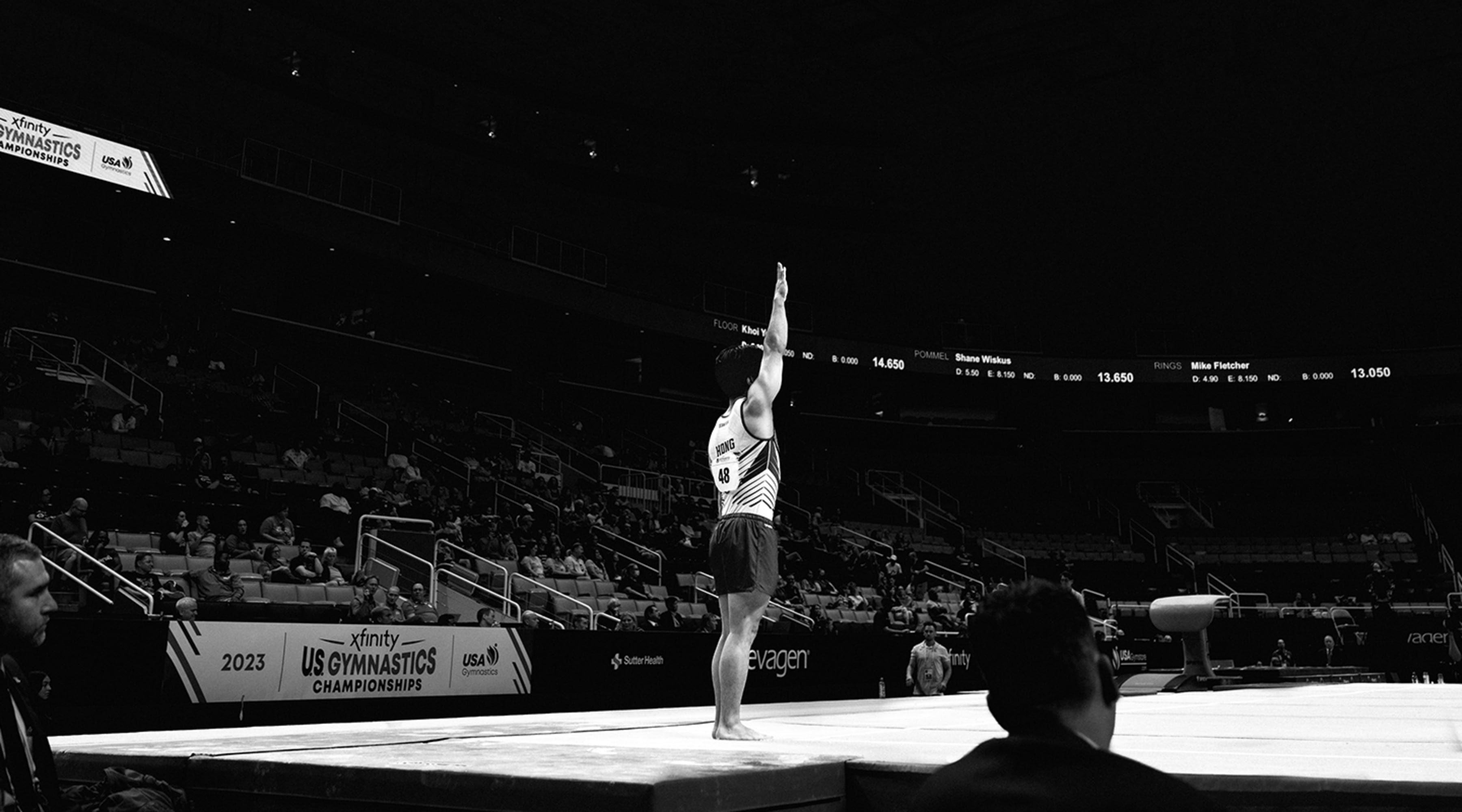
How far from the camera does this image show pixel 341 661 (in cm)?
1074

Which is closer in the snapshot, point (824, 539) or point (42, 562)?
point (42, 562)

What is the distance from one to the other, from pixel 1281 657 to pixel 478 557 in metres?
15.0

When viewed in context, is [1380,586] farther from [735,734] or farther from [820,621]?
[735,734]

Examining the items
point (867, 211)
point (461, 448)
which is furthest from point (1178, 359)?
point (461, 448)

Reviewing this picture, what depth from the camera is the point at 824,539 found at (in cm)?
2519

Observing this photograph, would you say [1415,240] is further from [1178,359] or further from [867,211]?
[867,211]

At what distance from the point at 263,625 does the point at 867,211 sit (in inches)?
901

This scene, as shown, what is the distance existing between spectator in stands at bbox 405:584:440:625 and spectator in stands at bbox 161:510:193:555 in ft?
9.11

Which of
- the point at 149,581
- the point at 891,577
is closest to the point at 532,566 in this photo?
the point at 149,581

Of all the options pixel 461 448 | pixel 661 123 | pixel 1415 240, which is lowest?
pixel 461 448

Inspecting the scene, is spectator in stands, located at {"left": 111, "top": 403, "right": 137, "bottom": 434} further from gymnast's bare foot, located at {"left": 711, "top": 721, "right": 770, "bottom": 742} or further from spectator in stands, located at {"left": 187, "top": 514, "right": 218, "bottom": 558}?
gymnast's bare foot, located at {"left": 711, "top": 721, "right": 770, "bottom": 742}

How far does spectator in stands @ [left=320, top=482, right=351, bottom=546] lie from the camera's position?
15.9 m

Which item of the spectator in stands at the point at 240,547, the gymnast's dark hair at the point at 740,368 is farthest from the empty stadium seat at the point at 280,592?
the gymnast's dark hair at the point at 740,368

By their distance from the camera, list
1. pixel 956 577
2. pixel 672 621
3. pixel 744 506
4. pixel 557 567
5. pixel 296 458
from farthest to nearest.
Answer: pixel 956 577 → pixel 296 458 → pixel 557 567 → pixel 672 621 → pixel 744 506
